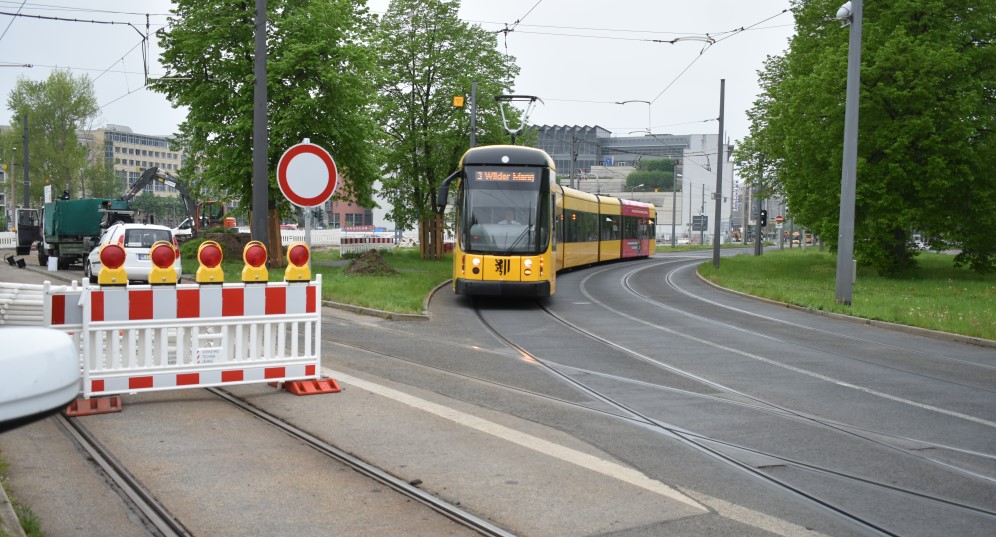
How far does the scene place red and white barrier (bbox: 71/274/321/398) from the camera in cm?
729

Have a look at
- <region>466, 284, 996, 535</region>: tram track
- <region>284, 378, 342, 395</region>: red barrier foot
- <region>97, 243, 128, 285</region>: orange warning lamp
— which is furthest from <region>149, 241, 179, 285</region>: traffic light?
<region>466, 284, 996, 535</region>: tram track

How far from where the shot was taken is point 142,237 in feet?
80.4

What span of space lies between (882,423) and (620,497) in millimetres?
3850

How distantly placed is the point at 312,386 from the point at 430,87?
31.8 meters

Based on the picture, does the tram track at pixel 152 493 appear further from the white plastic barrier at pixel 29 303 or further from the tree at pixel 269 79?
the tree at pixel 269 79

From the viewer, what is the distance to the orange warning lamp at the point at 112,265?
719cm

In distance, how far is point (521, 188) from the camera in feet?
62.7

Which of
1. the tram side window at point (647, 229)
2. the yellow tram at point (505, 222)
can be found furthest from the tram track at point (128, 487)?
the tram side window at point (647, 229)

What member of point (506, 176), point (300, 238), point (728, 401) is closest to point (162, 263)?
point (728, 401)

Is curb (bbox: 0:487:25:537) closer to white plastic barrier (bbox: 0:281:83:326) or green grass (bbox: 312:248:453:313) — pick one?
white plastic barrier (bbox: 0:281:83:326)

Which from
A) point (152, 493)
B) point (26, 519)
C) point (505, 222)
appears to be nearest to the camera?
point (26, 519)

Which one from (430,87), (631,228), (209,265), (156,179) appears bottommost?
(209,265)

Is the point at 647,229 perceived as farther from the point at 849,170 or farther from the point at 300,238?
the point at 849,170

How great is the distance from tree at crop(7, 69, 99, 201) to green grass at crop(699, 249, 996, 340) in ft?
199
